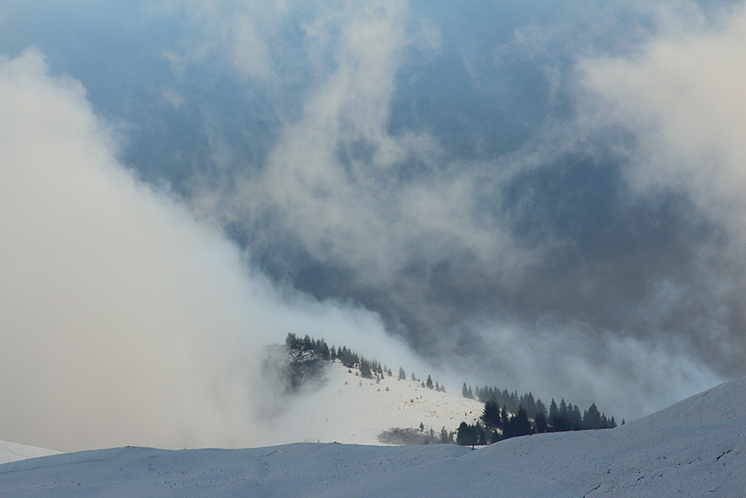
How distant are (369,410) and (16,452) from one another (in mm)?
98819

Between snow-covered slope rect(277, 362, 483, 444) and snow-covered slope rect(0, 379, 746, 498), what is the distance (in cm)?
7755

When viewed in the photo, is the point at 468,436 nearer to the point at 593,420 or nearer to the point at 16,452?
the point at 593,420

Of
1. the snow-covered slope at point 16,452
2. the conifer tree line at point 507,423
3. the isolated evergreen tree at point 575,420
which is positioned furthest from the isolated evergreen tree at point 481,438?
the snow-covered slope at point 16,452

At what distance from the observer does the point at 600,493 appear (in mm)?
46969

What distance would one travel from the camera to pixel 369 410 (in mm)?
164000

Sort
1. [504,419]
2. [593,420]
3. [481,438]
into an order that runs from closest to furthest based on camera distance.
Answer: [481,438]
[504,419]
[593,420]

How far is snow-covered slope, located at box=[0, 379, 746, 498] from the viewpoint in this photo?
157 ft

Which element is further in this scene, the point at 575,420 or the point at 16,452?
the point at 575,420

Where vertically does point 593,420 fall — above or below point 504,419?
above

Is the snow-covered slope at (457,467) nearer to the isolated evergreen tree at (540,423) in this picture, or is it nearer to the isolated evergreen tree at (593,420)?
the isolated evergreen tree at (540,423)

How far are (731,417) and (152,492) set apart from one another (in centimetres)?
4954

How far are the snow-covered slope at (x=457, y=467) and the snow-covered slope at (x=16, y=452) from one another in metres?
10.6

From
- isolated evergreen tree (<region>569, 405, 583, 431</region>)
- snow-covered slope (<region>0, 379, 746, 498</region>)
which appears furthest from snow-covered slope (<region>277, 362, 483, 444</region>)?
snow-covered slope (<region>0, 379, 746, 498</region>)

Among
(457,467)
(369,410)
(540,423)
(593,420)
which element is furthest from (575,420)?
(457,467)
